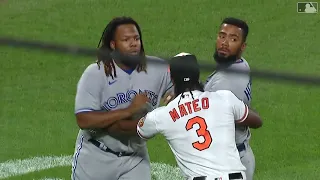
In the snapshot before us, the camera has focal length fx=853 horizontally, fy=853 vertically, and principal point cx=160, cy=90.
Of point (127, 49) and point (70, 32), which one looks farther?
point (70, 32)

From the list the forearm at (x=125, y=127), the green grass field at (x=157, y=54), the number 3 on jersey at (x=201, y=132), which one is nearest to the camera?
the number 3 on jersey at (x=201, y=132)

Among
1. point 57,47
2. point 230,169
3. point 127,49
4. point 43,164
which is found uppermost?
point 57,47

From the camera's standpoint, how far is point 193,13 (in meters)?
12.6

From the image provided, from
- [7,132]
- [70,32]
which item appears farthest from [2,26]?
[7,132]

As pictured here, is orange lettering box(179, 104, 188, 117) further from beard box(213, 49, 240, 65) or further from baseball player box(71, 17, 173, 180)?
beard box(213, 49, 240, 65)

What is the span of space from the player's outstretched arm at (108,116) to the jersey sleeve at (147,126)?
142mm

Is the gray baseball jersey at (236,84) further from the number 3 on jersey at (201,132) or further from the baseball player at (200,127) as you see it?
the number 3 on jersey at (201,132)

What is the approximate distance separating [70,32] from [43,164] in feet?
14.2

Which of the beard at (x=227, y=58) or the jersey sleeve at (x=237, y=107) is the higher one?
the beard at (x=227, y=58)

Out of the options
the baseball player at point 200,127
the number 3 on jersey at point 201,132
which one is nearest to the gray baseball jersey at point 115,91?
the baseball player at point 200,127

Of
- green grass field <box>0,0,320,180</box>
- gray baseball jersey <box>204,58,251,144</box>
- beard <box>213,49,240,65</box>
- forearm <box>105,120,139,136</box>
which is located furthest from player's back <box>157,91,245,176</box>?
green grass field <box>0,0,320,180</box>

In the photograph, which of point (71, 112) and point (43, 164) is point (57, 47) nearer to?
point (43, 164)

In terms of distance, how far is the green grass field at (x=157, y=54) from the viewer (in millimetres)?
8102

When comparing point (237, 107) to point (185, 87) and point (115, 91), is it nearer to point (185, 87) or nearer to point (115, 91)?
point (185, 87)
